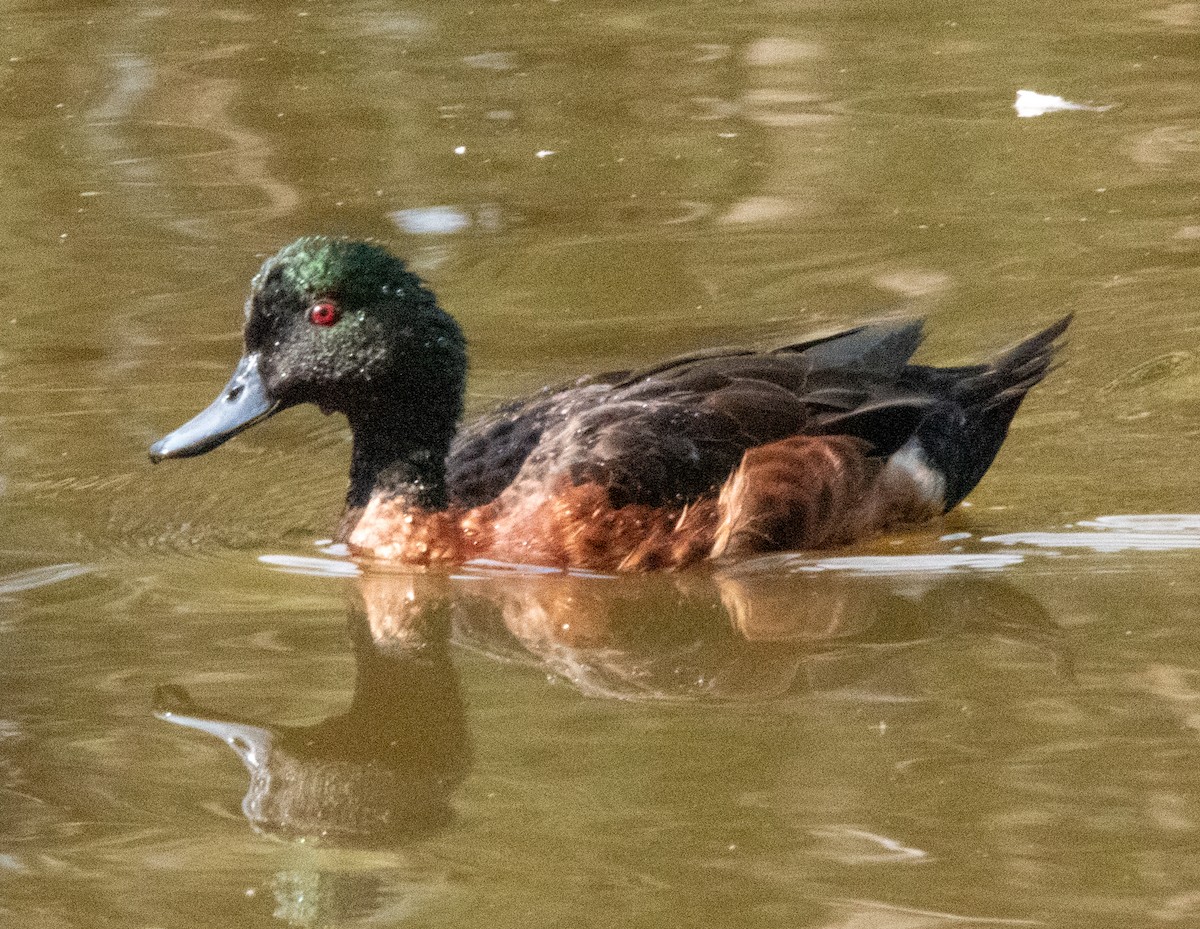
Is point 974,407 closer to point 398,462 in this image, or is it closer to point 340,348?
point 398,462

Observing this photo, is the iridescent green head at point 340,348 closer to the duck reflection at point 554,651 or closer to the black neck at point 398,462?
the black neck at point 398,462

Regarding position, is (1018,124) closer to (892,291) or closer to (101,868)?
(892,291)

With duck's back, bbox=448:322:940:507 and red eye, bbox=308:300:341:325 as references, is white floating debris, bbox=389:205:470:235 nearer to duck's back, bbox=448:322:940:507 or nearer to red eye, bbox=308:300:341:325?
duck's back, bbox=448:322:940:507

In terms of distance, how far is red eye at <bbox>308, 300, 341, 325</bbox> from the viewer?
277 inches

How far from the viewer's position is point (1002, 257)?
9695mm

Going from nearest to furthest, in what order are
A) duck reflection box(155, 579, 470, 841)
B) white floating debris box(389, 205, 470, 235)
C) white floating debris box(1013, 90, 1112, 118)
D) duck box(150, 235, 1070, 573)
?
duck reflection box(155, 579, 470, 841), duck box(150, 235, 1070, 573), white floating debris box(389, 205, 470, 235), white floating debris box(1013, 90, 1112, 118)

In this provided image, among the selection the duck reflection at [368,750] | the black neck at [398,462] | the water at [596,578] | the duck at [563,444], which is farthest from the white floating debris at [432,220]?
the duck reflection at [368,750]

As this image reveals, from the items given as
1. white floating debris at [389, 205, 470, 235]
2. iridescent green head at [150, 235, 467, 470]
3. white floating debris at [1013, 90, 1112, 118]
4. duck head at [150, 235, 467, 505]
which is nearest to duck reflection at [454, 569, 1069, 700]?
duck head at [150, 235, 467, 505]

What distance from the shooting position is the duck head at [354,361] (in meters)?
7.02

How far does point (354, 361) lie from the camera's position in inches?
280

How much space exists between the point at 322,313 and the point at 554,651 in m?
1.51

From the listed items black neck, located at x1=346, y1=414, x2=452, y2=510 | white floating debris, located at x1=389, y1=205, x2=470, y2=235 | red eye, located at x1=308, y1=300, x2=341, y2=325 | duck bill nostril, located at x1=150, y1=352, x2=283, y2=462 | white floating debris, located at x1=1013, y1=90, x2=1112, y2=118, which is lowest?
white floating debris, located at x1=1013, y1=90, x2=1112, y2=118

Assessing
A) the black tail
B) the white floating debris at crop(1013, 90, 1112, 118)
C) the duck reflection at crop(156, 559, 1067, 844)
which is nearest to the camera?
the duck reflection at crop(156, 559, 1067, 844)

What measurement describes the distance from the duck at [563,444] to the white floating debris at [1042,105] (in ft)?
14.7
